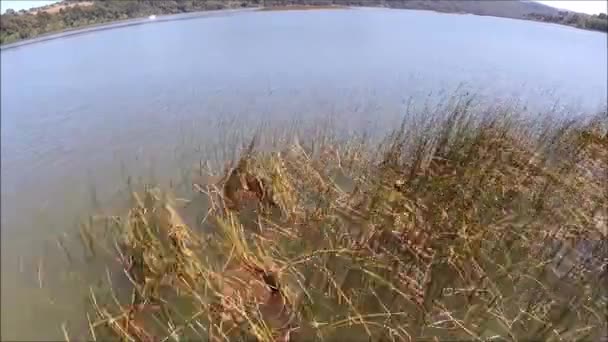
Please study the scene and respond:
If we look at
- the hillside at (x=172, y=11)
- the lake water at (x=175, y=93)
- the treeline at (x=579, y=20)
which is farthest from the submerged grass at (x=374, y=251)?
the treeline at (x=579, y=20)

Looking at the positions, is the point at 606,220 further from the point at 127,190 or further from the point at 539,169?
the point at 127,190

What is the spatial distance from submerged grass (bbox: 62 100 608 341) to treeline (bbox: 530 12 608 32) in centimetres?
2689

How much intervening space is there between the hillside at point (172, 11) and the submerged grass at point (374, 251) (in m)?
19.6

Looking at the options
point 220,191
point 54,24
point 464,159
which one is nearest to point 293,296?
point 220,191

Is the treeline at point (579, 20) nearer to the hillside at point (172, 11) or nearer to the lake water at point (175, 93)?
the hillside at point (172, 11)

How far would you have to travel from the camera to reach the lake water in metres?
4.16

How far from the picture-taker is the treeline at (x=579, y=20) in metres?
25.4

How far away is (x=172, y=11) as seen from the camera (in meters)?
30.5

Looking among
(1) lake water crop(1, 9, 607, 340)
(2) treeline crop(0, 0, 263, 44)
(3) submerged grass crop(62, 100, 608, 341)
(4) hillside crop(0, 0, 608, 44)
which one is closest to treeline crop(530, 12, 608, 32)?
(4) hillside crop(0, 0, 608, 44)

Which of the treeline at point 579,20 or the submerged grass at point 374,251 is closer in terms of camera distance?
the submerged grass at point 374,251

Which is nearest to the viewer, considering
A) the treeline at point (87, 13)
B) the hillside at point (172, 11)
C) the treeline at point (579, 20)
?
the treeline at point (87, 13)

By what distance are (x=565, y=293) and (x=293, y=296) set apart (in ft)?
5.24

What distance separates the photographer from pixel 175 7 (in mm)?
30875

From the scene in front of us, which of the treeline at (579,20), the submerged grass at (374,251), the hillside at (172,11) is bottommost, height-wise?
the treeline at (579,20)
